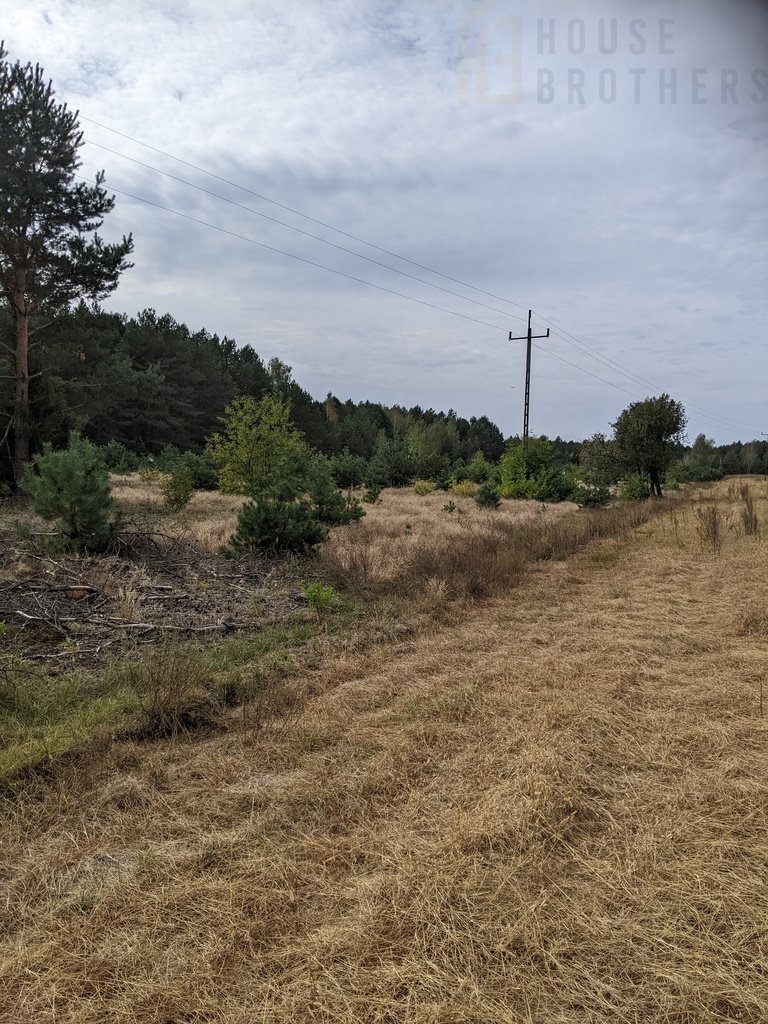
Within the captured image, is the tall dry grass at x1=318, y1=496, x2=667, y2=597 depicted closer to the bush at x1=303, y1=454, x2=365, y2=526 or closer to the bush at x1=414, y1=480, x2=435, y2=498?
the bush at x1=303, y1=454, x2=365, y2=526

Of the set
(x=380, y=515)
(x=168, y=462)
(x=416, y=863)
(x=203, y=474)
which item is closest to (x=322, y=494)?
(x=380, y=515)

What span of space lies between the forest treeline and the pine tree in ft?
2.71

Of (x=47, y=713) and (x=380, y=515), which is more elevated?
(x=380, y=515)

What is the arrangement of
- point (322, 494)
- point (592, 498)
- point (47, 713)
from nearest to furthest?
point (47, 713)
point (322, 494)
point (592, 498)

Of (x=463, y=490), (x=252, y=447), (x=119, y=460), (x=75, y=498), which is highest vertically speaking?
(x=119, y=460)

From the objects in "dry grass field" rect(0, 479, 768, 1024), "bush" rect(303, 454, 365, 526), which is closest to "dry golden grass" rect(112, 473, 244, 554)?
"bush" rect(303, 454, 365, 526)

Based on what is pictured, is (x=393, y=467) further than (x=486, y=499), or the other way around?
(x=393, y=467)

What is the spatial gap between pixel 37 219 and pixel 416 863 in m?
21.1

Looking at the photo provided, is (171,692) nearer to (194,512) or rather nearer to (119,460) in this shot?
(194,512)

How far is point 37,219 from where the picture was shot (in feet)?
57.2

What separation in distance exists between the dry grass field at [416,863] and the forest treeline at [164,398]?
1523 centimetres

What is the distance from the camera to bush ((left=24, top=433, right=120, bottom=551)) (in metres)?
8.12

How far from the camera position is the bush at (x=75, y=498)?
26.7 feet

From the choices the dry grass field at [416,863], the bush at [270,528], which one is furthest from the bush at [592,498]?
the dry grass field at [416,863]
